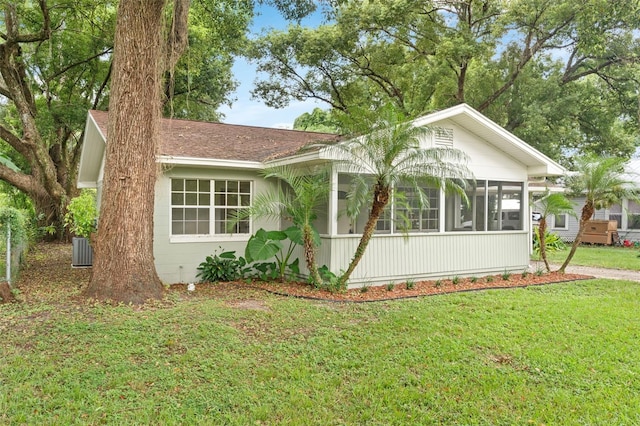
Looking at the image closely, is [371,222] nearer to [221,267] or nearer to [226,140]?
[221,267]

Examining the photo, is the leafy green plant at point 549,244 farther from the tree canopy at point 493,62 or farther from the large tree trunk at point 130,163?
the large tree trunk at point 130,163

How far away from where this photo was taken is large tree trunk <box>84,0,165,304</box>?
23.3 ft

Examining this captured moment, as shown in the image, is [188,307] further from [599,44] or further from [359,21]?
[599,44]

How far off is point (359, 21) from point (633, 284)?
13.5 metres

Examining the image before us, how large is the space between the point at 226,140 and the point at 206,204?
2406mm

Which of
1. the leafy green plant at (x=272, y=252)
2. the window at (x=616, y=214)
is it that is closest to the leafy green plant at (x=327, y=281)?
the leafy green plant at (x=272, y=252)

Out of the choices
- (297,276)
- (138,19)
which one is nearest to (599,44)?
(297,276)

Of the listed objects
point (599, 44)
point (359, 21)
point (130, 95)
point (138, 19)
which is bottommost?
point (130, 95)

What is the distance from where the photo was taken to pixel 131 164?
284 inches

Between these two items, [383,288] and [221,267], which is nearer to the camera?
[383,288]

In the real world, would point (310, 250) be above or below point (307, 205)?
below

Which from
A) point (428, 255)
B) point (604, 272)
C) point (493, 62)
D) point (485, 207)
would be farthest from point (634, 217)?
point (428, 255)

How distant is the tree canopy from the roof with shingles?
14.7 ft

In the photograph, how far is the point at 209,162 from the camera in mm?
9312
